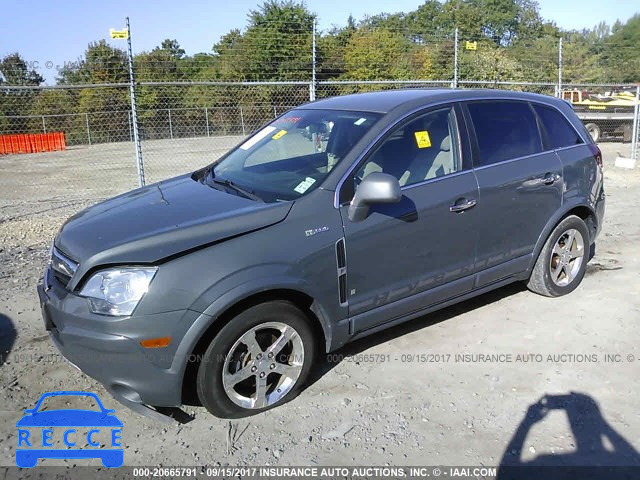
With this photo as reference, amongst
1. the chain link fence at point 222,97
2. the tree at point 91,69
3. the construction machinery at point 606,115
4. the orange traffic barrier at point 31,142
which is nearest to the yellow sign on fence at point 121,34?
the chain link fence at point 222,97

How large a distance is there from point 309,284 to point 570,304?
2.77 metres

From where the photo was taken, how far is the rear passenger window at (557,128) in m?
4.73

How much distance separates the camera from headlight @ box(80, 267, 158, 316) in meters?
2.88

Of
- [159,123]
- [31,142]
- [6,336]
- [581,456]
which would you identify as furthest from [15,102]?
[581,456]

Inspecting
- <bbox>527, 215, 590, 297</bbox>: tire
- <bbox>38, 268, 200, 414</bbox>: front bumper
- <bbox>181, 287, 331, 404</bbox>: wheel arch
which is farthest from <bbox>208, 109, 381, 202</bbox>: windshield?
<bbox>527, 215, 590, 297</bbox>: tire

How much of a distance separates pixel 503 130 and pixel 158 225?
275 cm

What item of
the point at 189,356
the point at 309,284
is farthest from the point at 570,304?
the point at 189,356

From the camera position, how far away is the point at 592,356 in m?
3.98

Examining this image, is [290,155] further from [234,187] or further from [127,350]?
[127,350]

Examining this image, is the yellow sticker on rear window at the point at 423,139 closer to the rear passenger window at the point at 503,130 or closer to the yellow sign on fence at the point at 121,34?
the rear passenger window at the point at 503,130

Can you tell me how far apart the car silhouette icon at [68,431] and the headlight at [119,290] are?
0.78 m

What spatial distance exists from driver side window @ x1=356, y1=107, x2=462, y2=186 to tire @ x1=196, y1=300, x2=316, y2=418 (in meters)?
1.05

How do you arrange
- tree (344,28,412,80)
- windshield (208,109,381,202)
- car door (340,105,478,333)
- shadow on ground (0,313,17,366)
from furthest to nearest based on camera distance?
tree (344,28,412,80) < shadow on ground (0,313,17,366) < windshield (208,109,381,202) < car door (340,105,478,333)

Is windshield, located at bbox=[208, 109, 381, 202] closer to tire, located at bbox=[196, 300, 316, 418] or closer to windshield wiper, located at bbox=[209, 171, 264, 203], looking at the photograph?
windshield wiper, located at bbox=[209, 171, 264, 203]
